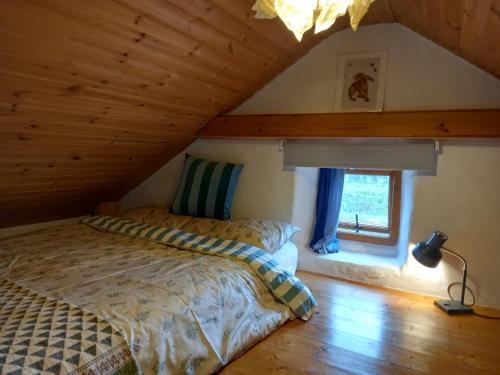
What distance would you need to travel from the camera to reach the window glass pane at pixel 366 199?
3330 millimetres

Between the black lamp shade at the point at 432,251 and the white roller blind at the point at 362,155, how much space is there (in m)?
0.49

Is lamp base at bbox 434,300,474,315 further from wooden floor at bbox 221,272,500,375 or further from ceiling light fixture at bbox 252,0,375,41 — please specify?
ceiling light fixture at bbox 252,0,375,41

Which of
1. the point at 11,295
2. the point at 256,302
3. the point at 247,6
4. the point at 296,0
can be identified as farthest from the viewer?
the point at 256,302

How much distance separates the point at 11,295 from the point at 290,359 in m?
1.35

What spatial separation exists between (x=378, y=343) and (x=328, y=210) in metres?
1.46

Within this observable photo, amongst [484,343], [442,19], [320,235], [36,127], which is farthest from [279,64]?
[484,343]

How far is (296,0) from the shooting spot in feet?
3.82

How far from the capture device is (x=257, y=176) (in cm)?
323

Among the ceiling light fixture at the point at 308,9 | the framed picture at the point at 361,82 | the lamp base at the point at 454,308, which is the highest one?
the framed picture at the point at 361,82

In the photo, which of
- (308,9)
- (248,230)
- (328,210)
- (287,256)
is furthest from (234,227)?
(308,9)

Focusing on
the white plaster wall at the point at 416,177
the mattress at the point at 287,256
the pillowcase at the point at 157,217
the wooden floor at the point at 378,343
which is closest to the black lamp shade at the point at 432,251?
the white plaster wall at the point at 416,177

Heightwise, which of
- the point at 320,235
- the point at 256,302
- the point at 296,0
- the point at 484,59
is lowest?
the point at 256,302

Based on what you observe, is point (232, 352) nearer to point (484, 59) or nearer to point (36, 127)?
point (36, 127)

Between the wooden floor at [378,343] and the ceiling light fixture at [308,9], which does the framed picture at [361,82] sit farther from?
the ceiling light fixture at [308,9]
